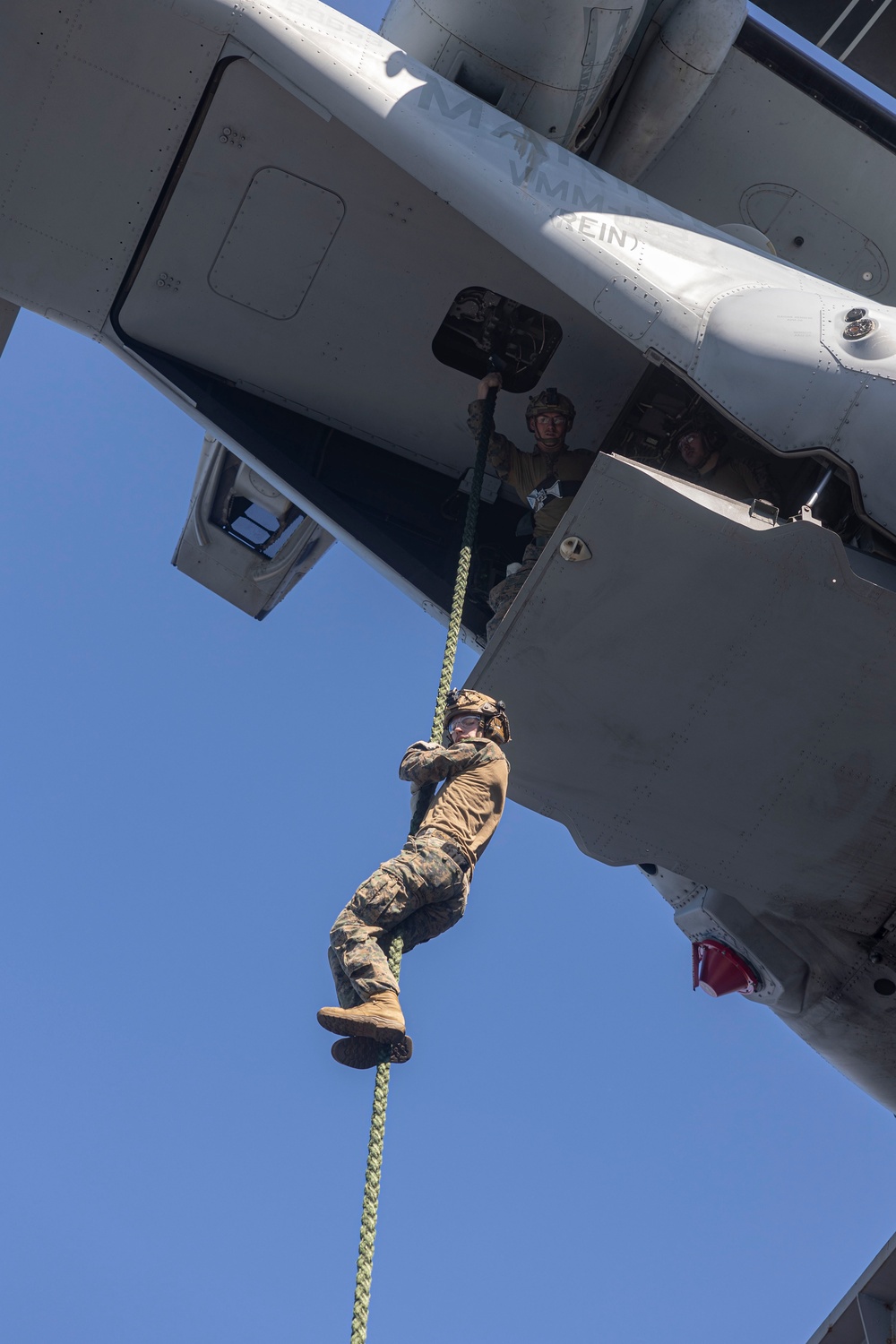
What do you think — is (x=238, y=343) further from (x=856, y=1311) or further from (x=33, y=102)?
(x=856, y=1311)

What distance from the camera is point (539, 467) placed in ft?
30.4

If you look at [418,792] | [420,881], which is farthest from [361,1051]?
[418,792]

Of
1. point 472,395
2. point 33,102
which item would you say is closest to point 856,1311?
point 472,395

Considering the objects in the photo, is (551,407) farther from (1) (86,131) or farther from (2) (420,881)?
(2) (420,881)

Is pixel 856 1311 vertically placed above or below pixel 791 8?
below

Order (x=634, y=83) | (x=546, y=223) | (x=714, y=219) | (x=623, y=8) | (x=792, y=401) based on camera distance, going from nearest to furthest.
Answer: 1. (x=792, y=401)
2. (x=546, y=223)
3. (x=623, y=8)
4. (x=634, y=83)
5. (x=714, y=219)

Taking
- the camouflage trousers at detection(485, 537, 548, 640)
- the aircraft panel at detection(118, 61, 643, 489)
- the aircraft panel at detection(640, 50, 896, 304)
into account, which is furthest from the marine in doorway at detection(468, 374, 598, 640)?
the aircraft panel at detection(640, 50, 896, 304)

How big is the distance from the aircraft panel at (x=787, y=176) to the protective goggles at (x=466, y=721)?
6781mm

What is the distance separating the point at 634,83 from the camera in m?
10.8

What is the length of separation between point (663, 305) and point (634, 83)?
3826 millimetres

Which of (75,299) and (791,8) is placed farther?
(791,8)

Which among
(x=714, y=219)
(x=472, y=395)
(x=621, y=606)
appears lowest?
(x=621, y=606)

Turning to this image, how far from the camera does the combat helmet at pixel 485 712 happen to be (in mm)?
7281

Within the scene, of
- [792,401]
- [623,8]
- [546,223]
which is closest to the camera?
[792,401]
